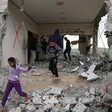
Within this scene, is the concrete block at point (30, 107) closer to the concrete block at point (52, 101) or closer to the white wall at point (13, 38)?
the concrete block at point (52, 101)

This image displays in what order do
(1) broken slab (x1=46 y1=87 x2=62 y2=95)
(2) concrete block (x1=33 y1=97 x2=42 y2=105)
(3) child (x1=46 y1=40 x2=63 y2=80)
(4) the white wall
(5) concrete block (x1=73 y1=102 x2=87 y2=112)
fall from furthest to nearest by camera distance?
(4) the white wall, (3) child (x1=46 y1=40 x2=63 y2=80), (1) broken slab (x1=46 y1=87 x2=62 y2=95), (2) concrete block (x1=33 y1=97 x2=42 y2=105), (5) concrete block (x1=73 y1=102 x2=87 y2=112)

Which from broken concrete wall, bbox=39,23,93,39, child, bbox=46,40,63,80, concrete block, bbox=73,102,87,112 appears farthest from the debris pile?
broken concrete wall, bbox=39,23,93,39

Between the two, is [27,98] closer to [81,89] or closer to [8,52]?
[81,89]

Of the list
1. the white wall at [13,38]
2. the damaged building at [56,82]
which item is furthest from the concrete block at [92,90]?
the white wall at [13,38]

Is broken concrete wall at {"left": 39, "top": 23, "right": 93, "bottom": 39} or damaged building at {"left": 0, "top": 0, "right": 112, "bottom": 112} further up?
broken concrete wall at {"left": 39, "top": 23, "right": 93, "bottom": 39}

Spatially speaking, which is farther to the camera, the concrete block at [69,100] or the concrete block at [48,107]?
the concrete block at [69,100]

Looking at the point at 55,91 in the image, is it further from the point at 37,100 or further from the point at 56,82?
the point at 37,100

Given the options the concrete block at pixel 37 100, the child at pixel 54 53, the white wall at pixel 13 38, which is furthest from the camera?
the white wall at pixel 13 38

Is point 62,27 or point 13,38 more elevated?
point 62,27

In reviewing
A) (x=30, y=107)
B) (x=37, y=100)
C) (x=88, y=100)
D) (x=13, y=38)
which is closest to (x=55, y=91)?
(x=37, y=100)

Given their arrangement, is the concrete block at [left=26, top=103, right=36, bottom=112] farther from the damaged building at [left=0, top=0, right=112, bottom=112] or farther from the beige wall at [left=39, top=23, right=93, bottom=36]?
the beige wall at [left=39, top=23, right=93, bottom=36]

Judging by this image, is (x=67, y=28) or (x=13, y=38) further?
(x=67, y=28)

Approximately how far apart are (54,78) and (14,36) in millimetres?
3332

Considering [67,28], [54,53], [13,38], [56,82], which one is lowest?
[56,82]
